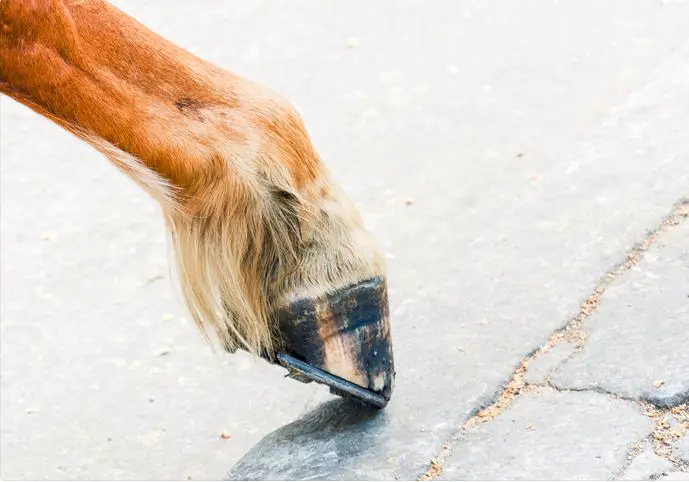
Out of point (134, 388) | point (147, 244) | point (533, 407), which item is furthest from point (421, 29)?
point (533, 407)

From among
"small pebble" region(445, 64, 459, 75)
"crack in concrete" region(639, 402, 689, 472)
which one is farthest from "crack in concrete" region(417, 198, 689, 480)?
"small pebble" region(445, 64, 459, 75)

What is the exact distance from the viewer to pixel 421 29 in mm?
3867

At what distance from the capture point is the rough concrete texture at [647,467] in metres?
1.68

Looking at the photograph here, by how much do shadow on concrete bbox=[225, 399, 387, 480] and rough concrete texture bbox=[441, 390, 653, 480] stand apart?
16 cm

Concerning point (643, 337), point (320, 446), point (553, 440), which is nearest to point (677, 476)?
point (553, 440)

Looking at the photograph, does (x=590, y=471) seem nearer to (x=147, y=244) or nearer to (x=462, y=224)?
(x=462, y=224)

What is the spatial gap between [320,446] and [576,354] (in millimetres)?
533

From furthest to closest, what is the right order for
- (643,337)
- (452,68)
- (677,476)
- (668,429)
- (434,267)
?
1. (452,68)
2. (434,267)
3. (643,337)
4. (668,429)
5. (677,476)

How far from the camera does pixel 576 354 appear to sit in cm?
204

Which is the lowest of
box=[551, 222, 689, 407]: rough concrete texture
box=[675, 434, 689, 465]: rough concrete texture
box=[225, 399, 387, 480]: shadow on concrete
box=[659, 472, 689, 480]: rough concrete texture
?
box=[225, 399, 387, 480]: shadow on concrete

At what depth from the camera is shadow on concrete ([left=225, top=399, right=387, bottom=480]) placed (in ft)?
6.06

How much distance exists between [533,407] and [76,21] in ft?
3.39

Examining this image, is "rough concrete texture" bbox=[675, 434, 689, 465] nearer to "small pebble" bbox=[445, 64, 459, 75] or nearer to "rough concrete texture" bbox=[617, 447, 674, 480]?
"rough concrete texture" bbox=[617, 447, 674, 480]

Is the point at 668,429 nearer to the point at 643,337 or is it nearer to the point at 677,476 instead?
the point at 677,476
